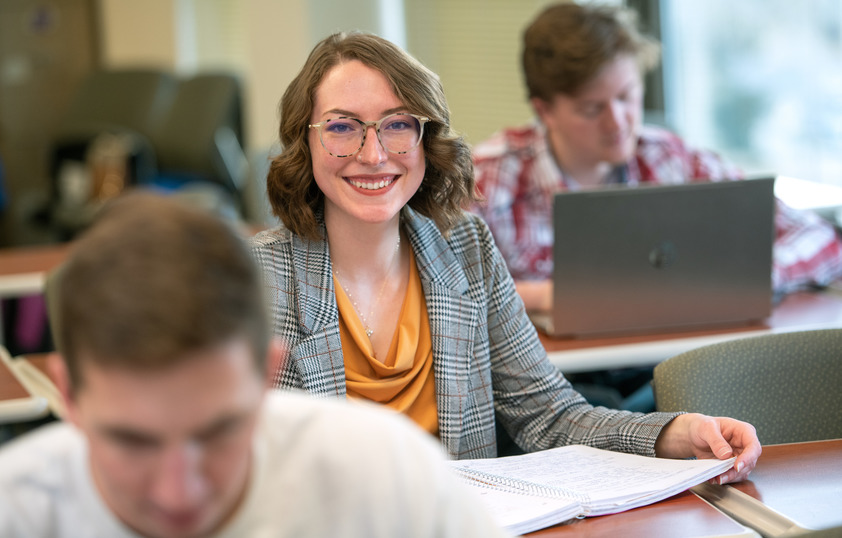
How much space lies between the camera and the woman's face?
1618mm

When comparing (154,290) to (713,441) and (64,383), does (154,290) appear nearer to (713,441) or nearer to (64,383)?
(64,383)

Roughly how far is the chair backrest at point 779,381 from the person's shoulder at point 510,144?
121cm

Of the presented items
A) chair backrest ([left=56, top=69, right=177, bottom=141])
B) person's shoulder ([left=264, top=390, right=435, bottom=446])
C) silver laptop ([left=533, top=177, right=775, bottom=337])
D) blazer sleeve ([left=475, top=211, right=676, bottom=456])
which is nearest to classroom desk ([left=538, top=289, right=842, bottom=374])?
silver laptop ([left=533, top=177, right=775, bottom=337])

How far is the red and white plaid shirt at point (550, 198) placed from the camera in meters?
2.52

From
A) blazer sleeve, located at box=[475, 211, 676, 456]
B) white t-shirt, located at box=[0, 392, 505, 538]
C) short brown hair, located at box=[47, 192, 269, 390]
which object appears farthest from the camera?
blazer sleeve, located at box=[475, 211, 676, 456]

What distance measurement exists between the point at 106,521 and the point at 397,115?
94 cm

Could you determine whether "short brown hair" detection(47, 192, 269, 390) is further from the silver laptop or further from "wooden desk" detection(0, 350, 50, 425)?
the silver laptop

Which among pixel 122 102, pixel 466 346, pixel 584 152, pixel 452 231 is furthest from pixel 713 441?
pixel 122 102

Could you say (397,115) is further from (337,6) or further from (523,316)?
(337,6)

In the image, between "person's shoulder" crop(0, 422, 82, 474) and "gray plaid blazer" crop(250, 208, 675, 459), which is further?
"gray plaid blazer" crop(250, 208, 675, 459)

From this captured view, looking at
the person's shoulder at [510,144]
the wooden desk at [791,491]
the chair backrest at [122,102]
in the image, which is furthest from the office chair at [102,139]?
the wooden desk at [791,491]

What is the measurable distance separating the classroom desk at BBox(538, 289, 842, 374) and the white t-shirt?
112 centimetres

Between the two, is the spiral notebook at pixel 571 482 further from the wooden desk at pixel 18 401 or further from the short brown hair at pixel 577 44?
the short brown hair at pixel 577 44

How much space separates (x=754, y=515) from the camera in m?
1.28
